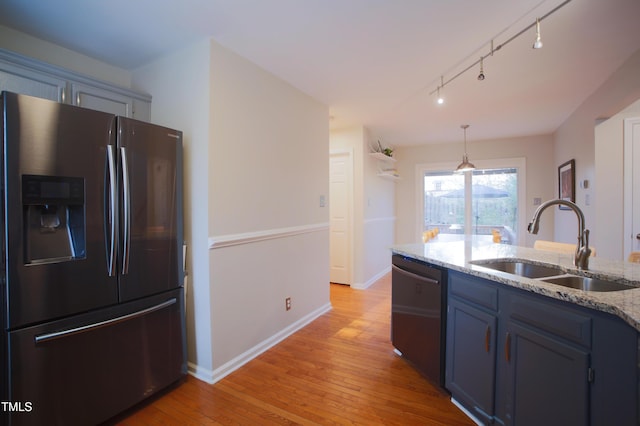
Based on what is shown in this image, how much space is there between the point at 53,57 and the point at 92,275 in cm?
180

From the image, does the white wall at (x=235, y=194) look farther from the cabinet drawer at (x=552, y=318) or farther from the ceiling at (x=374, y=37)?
the cabinet drawer at (x=552, y=318)

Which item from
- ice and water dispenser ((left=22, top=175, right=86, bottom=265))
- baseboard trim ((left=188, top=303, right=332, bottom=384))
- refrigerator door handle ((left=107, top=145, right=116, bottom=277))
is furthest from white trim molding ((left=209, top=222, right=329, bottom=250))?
baseboard trim ((left=188, top=303, right=332, bottom=384))

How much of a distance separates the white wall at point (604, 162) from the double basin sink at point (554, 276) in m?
1.96

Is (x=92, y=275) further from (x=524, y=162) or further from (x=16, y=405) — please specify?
(x=524, y=162)

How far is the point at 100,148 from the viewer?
164cm

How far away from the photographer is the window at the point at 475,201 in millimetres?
5461

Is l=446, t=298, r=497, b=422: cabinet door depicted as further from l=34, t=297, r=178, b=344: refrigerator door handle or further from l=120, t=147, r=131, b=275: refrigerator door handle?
l=120, t=147, r=131, b=275: refrigerator door handle

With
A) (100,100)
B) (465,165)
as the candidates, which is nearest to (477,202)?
(465,165)

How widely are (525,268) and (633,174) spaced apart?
2.32m

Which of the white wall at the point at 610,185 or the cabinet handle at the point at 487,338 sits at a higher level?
the white wall at the point at 610,185

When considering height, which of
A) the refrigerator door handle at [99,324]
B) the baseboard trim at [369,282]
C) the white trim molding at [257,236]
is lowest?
the baseboard trim at [369,282]

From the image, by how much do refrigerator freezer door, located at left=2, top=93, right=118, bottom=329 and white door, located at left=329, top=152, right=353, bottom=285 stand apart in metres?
3.31

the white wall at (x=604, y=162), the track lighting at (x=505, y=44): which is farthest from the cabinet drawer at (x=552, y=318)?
the white wall at (x=604, y=162)

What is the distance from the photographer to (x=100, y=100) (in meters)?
2.14
